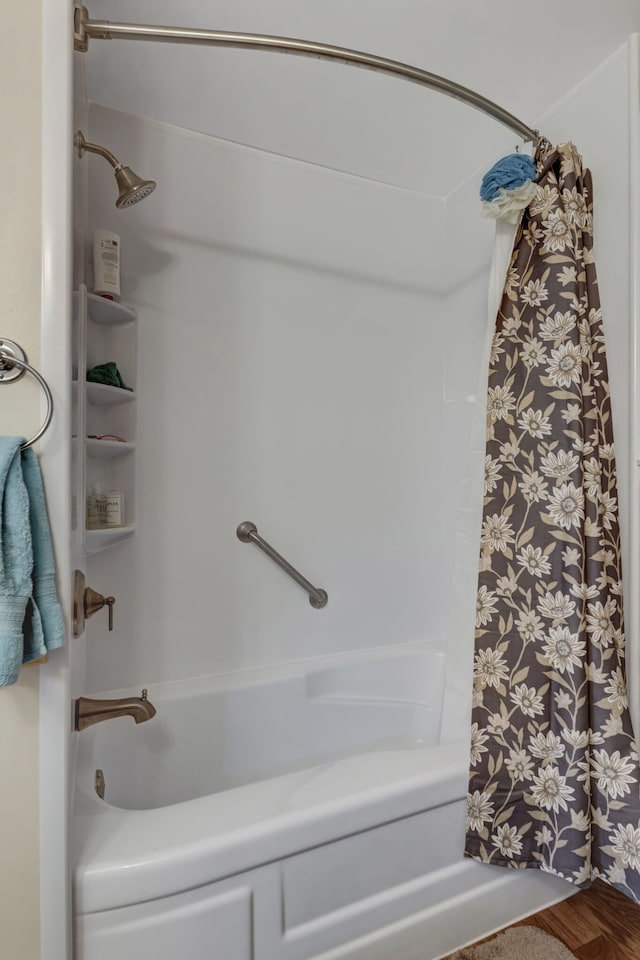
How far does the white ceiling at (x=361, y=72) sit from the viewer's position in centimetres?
136

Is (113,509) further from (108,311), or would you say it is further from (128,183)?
(128,183)

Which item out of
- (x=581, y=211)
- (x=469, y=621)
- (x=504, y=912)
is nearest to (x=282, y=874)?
(x=504, y=912)

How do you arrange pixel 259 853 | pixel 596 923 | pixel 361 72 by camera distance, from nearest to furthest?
pixel 259 853, pixel 596 923, pixel 361 72

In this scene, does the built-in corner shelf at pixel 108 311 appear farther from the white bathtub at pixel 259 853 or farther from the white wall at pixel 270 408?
the white bathtub at pixel 259 853

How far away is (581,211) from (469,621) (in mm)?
1205

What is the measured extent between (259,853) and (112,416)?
51.4 inches

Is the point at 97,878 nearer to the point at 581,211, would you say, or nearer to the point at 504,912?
the point at 504,912

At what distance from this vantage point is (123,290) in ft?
5.73

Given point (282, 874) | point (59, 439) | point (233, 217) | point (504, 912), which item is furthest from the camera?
point (233, 217)

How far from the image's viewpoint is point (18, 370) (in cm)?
91

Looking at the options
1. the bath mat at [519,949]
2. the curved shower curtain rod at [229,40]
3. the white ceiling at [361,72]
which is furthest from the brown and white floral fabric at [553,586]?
the curved shower curtain rod at [229,40]

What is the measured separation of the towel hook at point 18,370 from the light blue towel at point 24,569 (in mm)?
41

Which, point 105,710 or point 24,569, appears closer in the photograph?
point 24,569

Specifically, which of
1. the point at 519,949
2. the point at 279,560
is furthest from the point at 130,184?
the point at 519,949
